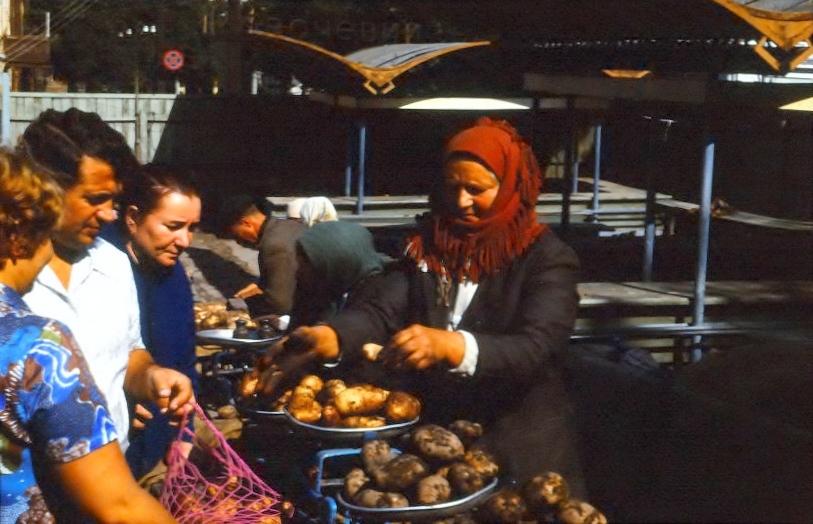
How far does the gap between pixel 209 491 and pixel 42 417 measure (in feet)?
4.95

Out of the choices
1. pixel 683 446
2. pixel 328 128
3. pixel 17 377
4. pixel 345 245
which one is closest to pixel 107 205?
pixel 17 377

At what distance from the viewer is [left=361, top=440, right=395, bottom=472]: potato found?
10.9 feet

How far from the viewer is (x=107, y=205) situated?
304 cm

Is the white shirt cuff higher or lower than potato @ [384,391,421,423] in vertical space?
higher

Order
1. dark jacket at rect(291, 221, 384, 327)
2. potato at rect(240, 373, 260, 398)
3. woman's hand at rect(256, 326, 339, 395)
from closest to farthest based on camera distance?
woman's hand at rect(256, 326, 339, 395), potato at rect(240, 373, 260, 398), dark jacket at rect(291, 221, 384, 327)

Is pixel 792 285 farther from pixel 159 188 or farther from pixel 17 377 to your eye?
pixel 17 377

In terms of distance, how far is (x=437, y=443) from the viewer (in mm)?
3176

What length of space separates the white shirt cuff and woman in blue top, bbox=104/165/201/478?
1185 millimetres

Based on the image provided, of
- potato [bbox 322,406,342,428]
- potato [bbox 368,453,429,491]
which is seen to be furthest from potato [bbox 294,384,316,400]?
potato [bbox 368,453,429,491]

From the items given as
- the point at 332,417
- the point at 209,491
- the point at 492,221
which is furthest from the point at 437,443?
the point at 332,417

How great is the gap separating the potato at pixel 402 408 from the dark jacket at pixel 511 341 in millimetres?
437

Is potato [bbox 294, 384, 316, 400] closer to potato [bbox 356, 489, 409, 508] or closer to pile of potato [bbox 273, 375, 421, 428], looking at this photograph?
pile of potato [bbox 273, 375, 421, 428]

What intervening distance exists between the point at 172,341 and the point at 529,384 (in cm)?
132

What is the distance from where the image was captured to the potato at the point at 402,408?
3.71 meters
